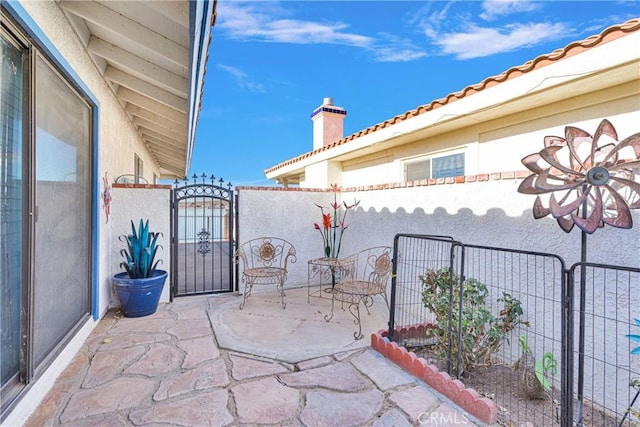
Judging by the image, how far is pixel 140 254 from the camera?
5309mm

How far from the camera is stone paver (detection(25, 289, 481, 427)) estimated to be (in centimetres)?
272

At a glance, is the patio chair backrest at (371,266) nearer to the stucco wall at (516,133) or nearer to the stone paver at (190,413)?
the stucco wall at (516,133)

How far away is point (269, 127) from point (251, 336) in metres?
17.1

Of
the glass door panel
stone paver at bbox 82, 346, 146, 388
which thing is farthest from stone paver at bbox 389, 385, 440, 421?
the glass door panel

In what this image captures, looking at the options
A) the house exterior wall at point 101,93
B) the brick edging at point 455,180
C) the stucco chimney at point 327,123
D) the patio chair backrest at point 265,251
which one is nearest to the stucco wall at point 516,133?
the brick edging at point 455,180

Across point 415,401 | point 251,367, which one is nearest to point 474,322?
point 415,401

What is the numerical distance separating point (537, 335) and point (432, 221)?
1976 mm

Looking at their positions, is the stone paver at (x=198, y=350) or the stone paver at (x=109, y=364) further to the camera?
the stone paver at (x=198, y=350)

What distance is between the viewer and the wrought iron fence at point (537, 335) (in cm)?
283

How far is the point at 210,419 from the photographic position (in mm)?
2678

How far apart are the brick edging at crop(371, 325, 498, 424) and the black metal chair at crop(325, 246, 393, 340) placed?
60 centimetres

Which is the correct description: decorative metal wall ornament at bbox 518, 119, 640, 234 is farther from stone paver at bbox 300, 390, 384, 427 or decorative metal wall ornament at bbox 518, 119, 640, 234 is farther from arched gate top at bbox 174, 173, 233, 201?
arched gate top at bbox 174, 173, 233, 201

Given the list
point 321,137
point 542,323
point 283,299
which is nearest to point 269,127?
point 321,137

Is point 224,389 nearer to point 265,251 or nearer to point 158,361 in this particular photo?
point 158,361
